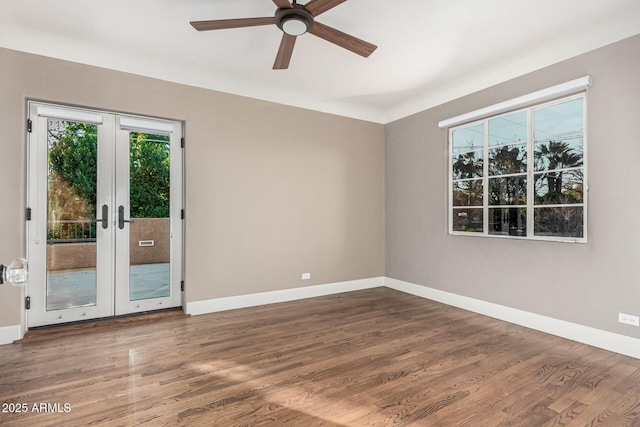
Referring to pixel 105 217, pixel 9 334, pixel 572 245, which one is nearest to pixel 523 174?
pixel 572 245

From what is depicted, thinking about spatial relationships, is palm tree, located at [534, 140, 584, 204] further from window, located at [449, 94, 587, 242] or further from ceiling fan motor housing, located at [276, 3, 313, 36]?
ceiling fan motor housing, located at [276, 3, 313, 36]

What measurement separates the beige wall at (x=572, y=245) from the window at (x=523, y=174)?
11cm

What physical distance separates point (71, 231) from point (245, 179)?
1.94m

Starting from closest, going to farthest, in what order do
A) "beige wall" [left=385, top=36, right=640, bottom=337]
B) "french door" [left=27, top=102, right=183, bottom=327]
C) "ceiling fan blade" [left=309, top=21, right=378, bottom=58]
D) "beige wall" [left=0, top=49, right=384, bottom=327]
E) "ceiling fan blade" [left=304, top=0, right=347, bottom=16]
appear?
1. "ceiling fan blade" [left=304, top=0, right=347, bottom=16]
2. "ceiling fan blade" [left=309, top=21, right=378, bottom=58]
3. "beige wall" [left=385, top=36, right=640, bottom=337]
4. "beige wall" [left=0, top=49, right=384, bottom=327]
5. "french door" [left=27, top=102, right=183, bottom=327]

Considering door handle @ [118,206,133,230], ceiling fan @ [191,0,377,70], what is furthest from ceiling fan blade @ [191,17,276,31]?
door handle @ [118,206,133,230]

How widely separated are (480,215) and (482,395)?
2.39 metres

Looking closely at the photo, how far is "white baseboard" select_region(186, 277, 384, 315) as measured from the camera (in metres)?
3.95

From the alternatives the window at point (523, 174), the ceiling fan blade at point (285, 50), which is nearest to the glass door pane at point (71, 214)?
the ceiling fan blade at point (285, 50)

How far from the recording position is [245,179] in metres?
4.26

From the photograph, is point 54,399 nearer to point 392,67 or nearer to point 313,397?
point 313,397

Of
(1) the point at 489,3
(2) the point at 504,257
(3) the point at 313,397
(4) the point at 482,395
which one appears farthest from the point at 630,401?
(1) the point at 489,3

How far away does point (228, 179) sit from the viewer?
4.14m

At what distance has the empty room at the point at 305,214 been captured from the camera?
2287mm

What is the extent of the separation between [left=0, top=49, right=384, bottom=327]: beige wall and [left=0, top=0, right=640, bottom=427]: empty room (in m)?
0.03
